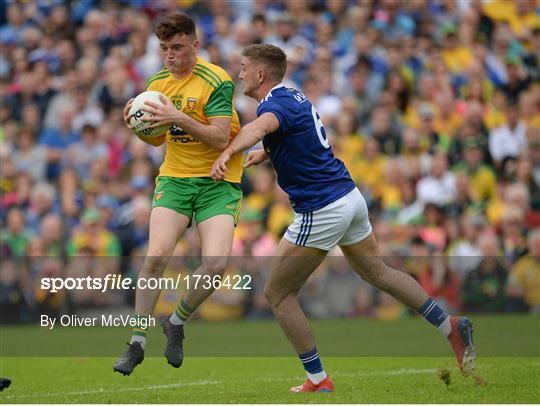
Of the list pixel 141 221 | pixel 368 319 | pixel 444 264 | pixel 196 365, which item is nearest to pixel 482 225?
pixel 444 264

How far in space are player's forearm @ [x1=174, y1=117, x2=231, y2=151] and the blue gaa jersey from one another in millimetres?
448

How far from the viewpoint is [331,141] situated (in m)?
16.7

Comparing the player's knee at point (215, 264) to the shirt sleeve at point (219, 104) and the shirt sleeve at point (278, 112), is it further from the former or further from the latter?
the shirt sleeve at point (278, 112)

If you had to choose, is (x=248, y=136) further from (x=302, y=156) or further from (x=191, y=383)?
(x=191, y=383)

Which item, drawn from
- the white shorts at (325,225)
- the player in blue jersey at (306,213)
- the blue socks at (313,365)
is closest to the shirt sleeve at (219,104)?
the player in blue jersey at (306,213)

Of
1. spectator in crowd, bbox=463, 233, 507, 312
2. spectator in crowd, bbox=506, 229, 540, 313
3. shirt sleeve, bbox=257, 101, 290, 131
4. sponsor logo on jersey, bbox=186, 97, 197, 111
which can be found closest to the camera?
shirt sleeve, bbox=257, 101, 290, 131

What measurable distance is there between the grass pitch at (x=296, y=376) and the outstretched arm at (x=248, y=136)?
5.44ft

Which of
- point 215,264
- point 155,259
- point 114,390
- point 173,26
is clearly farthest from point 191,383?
point 173,26

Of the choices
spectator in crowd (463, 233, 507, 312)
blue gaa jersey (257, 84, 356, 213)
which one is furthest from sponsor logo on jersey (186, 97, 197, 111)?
spectator in crowd (463, 233, 507, 312)

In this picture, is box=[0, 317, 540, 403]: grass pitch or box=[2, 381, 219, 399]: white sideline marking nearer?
box=[0, 317, 540, 403]: grass pitch

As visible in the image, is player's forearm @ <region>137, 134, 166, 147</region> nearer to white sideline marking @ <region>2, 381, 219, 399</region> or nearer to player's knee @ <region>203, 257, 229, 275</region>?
player's knee @ <region>203, 257, 229, 275</region>

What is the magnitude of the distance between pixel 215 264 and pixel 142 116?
126 centimetres

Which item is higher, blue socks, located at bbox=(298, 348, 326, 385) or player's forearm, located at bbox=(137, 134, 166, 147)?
player's forearm, located at bbox=(137, 134, 166, 147)

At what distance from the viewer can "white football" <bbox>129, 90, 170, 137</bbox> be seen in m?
8.91
